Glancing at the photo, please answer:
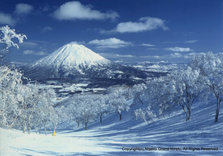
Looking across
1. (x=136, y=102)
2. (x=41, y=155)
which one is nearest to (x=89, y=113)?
(x=136, y=102)

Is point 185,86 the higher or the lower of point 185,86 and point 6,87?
the lower

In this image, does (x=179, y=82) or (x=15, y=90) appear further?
(x=179, y=82)

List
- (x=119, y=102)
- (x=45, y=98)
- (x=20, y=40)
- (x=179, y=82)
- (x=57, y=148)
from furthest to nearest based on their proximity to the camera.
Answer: (x=119, y=102) → (x=45, y=98) → (x=179, y=82) → (x=57, y=148) → (x=20, y=40)

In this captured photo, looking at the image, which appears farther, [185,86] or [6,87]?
[185,86]

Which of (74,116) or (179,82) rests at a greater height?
(179,82)

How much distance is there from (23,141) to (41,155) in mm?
4731

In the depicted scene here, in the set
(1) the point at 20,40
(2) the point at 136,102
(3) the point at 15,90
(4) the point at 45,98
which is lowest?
(2) the point at 136,102

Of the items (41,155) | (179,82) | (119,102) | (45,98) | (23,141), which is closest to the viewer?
(41,155)

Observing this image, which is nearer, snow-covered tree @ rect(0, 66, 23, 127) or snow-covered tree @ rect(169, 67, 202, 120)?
snow-covered tree @ rect(0, 66, 23, 127)

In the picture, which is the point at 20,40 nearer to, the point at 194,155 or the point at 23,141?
the point at 23,141

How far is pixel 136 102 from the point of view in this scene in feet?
272

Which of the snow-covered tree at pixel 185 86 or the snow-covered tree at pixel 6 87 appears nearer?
the snow-covered tree at pixel 6 87

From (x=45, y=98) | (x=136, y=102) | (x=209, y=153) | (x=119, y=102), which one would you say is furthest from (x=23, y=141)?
(x=136, y=102)

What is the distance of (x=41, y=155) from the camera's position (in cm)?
1500
